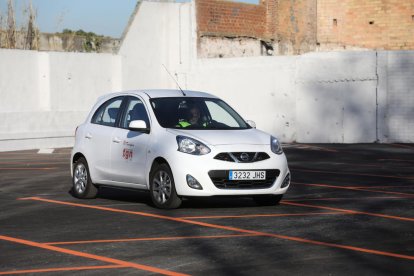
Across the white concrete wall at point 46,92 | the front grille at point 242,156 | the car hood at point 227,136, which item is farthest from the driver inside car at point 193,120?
the white concrete wall at point 46,92

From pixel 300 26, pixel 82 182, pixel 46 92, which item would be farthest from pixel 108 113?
pixel 300 26

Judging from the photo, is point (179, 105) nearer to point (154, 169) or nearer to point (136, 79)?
point (154, 169)

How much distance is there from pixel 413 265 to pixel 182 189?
4.60 m

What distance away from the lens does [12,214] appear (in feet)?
40.6

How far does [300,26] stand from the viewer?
37188 mm

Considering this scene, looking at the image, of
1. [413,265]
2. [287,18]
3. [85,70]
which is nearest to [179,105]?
[413,265]

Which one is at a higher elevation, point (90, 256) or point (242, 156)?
point (242, 156)

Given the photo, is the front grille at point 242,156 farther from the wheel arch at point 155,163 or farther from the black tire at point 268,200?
the wheel arch at point 155,163

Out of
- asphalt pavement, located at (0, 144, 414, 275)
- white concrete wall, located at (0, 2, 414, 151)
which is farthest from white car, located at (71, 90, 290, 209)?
white concrete wall, located at (0, 2, 414, 151)

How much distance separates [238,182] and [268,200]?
91cm

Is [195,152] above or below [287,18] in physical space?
below

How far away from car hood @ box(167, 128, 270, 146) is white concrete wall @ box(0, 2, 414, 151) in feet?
48.6

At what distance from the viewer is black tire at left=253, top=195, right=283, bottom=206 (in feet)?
42.3

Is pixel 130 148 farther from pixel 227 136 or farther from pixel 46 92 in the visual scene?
pixel 46 92
